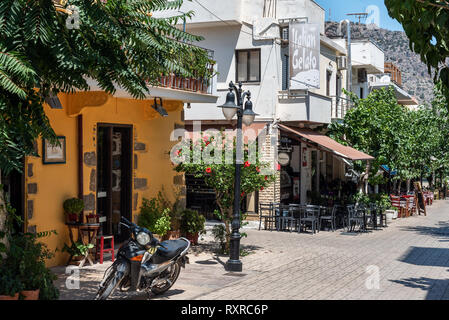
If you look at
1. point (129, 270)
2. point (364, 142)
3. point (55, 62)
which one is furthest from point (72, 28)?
point (364, 142)

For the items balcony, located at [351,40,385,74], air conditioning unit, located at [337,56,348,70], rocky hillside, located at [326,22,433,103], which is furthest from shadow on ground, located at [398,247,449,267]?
rocky hillside, located at [326,22,433,103]

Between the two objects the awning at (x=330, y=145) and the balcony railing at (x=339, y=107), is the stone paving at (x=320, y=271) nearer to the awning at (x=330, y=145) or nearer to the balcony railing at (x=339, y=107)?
the awning at (x=330, y=145)

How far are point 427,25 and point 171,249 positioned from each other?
4.92m

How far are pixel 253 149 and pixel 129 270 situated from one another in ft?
18.0

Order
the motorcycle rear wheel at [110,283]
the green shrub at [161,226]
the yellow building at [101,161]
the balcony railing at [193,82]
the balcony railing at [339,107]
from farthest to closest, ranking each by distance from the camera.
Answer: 1. the balcony railing at [339,107]
2. the green shrub at [161,226]
3. the balcony railing at [193,82]
4. the yellow building at [101,161]
5. the motorcycle rear wheel at [110,283]

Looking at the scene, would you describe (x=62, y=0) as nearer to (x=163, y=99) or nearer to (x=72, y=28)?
(x=72, y=28)

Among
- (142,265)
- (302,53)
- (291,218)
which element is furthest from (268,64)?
(142,265)

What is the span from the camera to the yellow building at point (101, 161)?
34.4ft

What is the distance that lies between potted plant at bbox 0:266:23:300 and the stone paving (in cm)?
187

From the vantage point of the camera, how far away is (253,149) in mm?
12789

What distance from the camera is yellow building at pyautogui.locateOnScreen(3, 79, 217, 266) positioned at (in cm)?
1048

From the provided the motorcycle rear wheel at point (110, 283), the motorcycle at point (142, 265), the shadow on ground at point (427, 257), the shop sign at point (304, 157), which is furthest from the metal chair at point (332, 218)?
the motorcycle rear wheel at point (110, 283)

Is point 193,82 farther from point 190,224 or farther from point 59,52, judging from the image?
point 59,52

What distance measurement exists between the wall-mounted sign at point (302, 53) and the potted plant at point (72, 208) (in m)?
10.3
